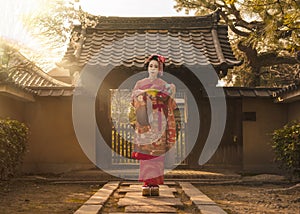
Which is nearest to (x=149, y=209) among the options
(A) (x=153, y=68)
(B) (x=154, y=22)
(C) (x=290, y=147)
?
(A) (x=153, y=68)

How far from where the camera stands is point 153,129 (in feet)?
19.6

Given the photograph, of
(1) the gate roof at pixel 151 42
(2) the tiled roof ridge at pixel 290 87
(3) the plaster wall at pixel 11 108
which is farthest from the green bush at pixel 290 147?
(3) the plaster wall at pixel 11 108

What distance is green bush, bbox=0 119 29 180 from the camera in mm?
6723

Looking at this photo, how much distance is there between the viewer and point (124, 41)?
10.3 metres

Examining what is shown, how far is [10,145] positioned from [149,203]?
3132mm

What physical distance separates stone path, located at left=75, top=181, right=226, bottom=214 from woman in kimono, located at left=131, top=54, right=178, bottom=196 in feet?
1.05

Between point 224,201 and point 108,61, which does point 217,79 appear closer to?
point 108,61

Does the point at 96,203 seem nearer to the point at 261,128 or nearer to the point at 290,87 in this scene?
the point at 290,87

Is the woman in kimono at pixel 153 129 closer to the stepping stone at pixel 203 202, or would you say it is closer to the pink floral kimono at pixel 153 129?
the pink floral kimono at pixel 153 129

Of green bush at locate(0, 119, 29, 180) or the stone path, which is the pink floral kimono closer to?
the stone path

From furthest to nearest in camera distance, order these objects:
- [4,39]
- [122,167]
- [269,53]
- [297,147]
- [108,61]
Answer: [269,53]
[122,167]
[108,61]
[297,147]
[4,39]

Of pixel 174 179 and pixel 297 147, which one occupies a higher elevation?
pixel 297 147

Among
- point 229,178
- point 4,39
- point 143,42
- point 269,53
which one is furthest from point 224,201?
point 269,53

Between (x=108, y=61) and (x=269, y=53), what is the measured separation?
352 inches
